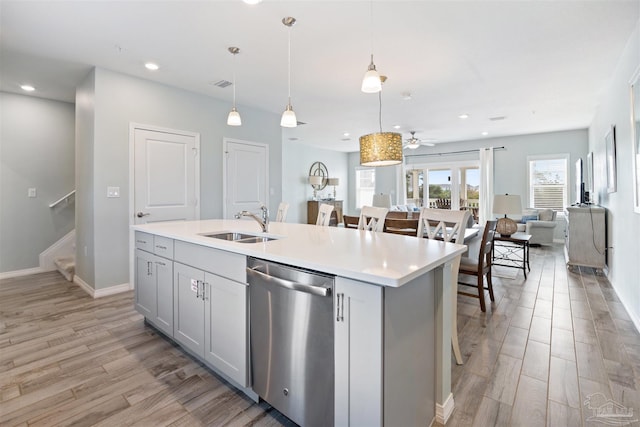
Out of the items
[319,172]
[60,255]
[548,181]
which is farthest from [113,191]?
[548,181]

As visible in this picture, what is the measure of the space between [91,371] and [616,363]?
361 cm

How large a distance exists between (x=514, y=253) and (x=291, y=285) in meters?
5.56

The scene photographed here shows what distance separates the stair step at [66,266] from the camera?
14.1 ft

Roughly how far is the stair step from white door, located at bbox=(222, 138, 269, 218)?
2.17 m

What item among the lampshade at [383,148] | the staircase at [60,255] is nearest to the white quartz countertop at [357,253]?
the lampshade at [383,148]

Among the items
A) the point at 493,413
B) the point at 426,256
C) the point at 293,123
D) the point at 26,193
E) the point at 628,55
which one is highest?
the point at 628,55

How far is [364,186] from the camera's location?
36.1 ft

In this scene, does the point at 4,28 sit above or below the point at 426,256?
above

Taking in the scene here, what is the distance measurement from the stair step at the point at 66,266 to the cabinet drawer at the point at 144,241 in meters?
2.35

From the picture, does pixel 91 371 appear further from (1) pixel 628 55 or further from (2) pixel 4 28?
(1) pixel 628 55

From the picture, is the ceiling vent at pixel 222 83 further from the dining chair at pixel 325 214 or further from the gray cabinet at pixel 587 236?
the gray cabinet at pixel 587 236

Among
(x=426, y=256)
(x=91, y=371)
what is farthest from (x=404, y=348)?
(x=91, y=371)

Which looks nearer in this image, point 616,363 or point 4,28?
point 616,363

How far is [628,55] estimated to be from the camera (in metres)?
3.08
